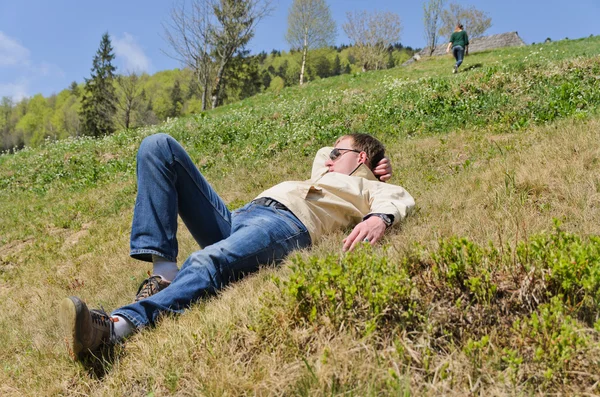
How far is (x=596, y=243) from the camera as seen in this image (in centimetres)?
190

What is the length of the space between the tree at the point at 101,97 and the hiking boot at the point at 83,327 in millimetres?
51607

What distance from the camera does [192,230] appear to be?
3.32 m

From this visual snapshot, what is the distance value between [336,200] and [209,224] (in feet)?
3.37

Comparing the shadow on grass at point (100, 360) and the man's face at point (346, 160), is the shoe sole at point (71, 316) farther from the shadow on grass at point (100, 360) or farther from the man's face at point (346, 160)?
the man's face at point (346, 160)

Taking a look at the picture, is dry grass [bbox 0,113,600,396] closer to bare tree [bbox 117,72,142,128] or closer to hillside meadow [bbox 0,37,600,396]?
hillside meadow [bbox 0,37,600,396]

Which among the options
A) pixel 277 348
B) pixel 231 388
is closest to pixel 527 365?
pixel 277 348

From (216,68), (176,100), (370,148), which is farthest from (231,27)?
(176,100)

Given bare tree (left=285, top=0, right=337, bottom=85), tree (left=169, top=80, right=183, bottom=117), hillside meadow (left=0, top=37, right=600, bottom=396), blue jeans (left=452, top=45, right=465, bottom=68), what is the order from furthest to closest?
tree (left=169, top=80, right=183, bottom=117)
bare tree (left=285, top=0, right=337, bottom=85)
blue jeans (left=452, top=45, right=465, bottom=68)
hillside meadow (left=0, top=37, right=600, bottom=396)

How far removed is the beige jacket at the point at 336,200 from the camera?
3115mm

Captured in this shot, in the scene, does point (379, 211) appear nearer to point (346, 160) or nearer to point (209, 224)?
point (346, 160)

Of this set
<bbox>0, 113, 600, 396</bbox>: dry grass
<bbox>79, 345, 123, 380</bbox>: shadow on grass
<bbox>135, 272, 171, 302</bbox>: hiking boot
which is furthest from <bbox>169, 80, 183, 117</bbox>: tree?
<bbox>79, 345, 123, 380</bbox>: shadow on grass

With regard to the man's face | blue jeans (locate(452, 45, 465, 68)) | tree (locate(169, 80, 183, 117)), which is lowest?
the man's face

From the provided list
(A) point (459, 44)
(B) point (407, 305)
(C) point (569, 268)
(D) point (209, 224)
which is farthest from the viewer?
(A) point (459, 44)

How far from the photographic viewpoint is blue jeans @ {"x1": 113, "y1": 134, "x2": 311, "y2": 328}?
2479 mm
